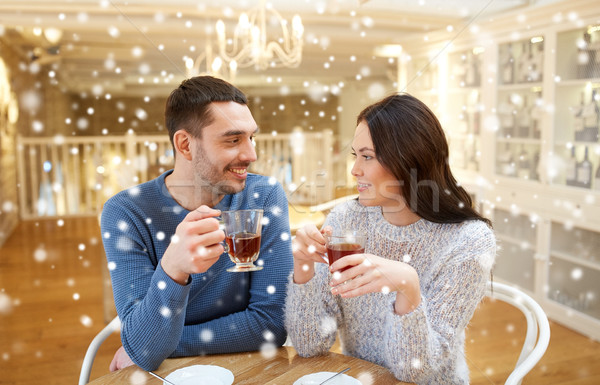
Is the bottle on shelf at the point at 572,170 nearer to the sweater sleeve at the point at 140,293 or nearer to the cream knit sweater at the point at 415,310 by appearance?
the cream knit sweater at the point at 415,310

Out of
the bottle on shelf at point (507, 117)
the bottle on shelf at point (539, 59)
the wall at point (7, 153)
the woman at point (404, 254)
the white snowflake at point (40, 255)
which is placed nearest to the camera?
the woman at point (404, 254)

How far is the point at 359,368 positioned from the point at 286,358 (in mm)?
132

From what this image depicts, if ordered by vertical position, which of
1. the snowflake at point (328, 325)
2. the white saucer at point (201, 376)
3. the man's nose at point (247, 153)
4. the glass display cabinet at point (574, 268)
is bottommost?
the glass display cabinet at point (574, 268)

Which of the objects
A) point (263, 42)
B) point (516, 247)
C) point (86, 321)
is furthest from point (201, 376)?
point (516, 247)

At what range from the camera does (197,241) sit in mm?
705

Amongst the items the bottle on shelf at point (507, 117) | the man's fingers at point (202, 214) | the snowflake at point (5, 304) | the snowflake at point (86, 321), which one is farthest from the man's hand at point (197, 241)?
the bottle on shelf at point (507, 117)

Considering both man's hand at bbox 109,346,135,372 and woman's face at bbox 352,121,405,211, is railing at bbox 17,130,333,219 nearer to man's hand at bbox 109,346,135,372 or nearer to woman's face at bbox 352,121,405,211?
woman's face at bbox 352,121,405,211

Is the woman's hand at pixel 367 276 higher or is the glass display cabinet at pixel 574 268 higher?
the woman's hand at pixel 367 276

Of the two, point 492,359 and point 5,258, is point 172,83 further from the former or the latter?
point 492,359

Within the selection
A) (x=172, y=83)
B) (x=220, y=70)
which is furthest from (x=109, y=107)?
(x=220, y=70)

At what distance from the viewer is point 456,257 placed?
0.87 metres

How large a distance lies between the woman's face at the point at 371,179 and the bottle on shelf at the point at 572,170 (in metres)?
1.60

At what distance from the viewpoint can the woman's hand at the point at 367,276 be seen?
2.31 feet

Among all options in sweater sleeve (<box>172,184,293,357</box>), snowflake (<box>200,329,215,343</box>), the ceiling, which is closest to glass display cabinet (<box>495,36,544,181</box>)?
the ceiling
